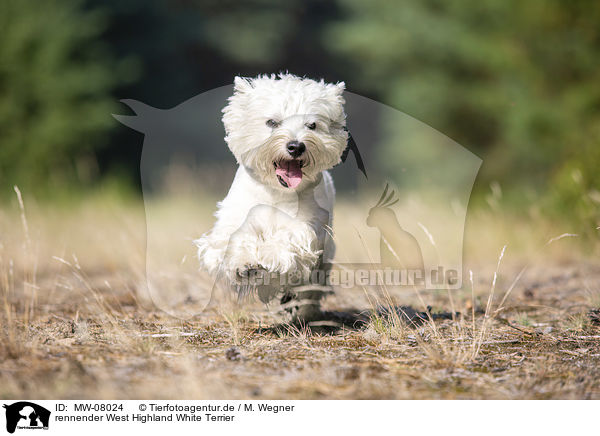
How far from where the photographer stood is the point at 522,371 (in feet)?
9.63

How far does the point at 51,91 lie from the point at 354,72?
25.1 ft

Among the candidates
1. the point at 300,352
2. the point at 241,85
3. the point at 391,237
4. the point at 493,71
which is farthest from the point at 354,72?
the point at 300,352

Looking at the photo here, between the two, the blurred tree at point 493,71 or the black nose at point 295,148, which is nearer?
the black nose at point 295,148

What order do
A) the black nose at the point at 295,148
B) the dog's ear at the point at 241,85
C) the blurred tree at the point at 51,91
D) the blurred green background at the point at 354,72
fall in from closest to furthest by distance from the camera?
the black nose at the point at 295,148
the dog's ear at the point at 241,85
the blurred green background at the point at 354,72
the blurred tree at the point at 51,91

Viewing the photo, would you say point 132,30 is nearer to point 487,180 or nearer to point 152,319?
point 487,180

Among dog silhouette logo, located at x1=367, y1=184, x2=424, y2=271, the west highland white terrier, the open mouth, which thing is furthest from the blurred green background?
the open mouth

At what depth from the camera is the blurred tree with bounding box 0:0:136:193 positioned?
11367 mm

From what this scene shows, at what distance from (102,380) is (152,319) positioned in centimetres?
148

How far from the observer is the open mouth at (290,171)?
3436mm

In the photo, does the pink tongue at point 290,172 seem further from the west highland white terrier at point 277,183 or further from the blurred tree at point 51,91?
the blurred tree at point 51,91

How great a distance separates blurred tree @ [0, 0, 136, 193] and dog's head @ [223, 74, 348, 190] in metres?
7.71
